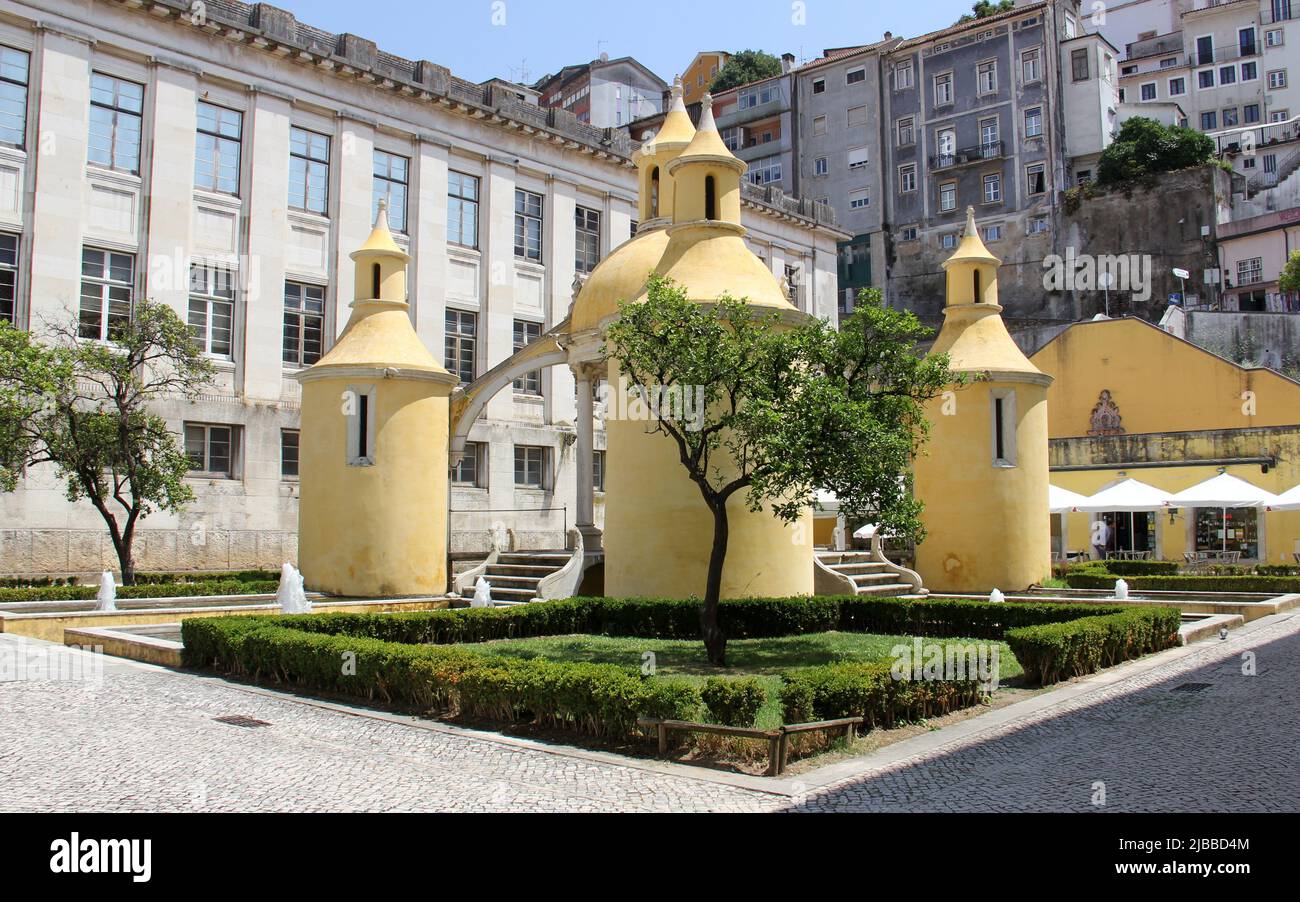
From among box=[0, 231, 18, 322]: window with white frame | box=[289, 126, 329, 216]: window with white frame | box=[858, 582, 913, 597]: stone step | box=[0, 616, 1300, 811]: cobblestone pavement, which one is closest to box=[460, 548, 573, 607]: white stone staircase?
box=[858, 582, 913, 597]: stone step

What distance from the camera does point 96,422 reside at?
870 inches

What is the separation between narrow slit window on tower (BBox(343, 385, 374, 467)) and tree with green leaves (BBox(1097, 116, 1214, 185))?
1996 inches

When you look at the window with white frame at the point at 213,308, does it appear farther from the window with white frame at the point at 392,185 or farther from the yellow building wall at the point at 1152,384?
the yellow building wall at the point at 1152,384

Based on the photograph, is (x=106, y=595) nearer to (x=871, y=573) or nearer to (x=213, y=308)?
(x=213, y=308)

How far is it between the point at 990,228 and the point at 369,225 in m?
41.2

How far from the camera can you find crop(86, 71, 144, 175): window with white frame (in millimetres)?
27672

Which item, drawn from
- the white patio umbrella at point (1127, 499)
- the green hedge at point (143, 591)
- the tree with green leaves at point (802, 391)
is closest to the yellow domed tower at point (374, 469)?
the green hedge at point (143, 591)

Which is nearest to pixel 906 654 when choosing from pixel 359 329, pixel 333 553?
pixel 333 553

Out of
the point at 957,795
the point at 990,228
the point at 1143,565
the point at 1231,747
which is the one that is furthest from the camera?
the point at 990,228

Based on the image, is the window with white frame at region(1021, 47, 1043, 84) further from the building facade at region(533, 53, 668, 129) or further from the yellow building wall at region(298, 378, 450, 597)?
the yellow building wall at region(298, 378, 450, 597)

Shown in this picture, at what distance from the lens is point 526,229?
3803 centimetres

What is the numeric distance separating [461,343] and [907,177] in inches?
1506

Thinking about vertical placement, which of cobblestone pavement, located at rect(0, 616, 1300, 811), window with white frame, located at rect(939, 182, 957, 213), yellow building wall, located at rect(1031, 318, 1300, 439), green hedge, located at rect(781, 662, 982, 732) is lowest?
cobblestone pavement, located at rect(0, 616, 1300, 811)
